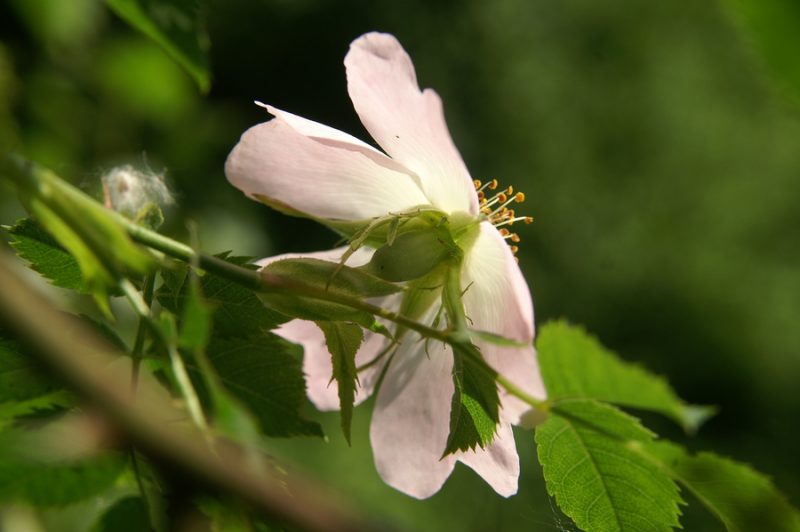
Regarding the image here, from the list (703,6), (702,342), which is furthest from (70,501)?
(703,6)

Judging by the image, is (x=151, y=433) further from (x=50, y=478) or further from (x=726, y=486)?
(x=726, y=486)

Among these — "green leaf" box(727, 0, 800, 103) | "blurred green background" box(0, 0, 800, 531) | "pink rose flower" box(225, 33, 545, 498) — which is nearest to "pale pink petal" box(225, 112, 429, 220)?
"pink rose flower" box(225, 33, 545, 498)

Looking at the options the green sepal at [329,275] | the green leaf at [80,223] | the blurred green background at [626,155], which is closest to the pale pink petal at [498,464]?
the green sepal at [329,275]

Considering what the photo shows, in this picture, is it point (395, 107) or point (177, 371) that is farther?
point (395, 107)

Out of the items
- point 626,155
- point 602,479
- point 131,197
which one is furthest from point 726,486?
point 626,155

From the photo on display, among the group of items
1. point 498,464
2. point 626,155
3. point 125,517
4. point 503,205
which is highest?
point 626,155

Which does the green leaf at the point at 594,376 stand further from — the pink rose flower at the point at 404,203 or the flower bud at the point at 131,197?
the flower bud at the point at 131,197

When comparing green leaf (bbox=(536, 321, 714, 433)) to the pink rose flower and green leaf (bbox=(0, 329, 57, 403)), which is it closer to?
A: the pink rose flower

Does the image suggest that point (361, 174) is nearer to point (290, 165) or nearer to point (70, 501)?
point (290, 165)
